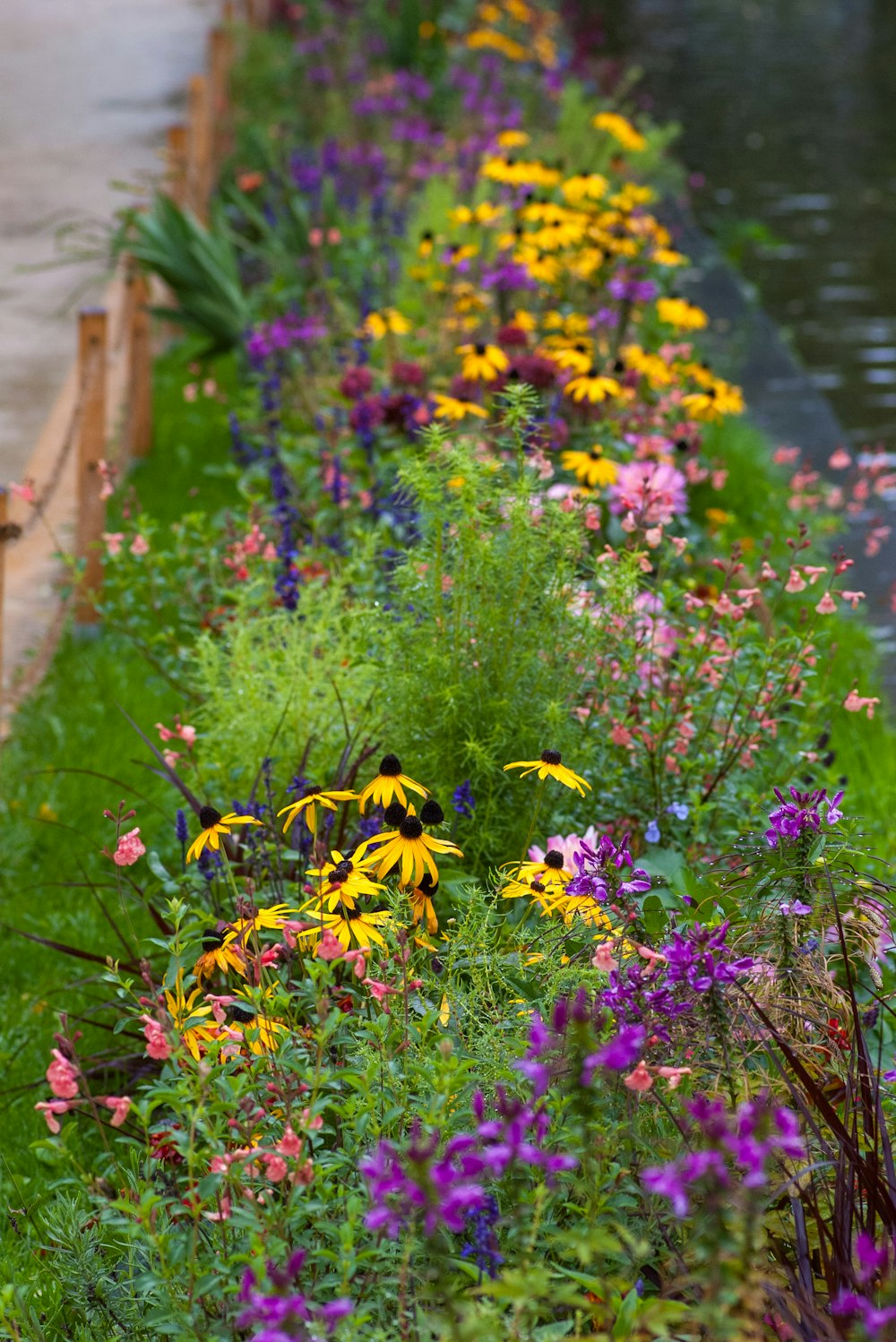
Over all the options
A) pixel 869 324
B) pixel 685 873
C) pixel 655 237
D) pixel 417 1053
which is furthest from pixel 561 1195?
pixel 869 324

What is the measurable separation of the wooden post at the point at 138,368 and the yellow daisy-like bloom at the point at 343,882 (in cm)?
388

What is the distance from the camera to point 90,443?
486 cm

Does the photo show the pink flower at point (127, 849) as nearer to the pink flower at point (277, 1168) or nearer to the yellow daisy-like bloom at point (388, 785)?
the yellow daisy-like bloom at point (388, 785)

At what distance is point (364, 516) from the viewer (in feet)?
15.3

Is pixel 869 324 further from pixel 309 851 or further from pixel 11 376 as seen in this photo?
pixel 309 851

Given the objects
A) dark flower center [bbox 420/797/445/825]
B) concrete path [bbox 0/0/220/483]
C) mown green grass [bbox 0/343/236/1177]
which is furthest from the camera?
concrete path [bbox 0/0/220/483]

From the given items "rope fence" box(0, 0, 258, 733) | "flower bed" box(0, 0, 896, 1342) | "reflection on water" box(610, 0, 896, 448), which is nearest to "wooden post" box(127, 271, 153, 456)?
"rope fence" box(0, 0, 258, 733)

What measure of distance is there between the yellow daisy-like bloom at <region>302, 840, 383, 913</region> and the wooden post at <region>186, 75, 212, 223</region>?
601 cm

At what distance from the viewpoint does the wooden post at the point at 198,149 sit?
782 cm

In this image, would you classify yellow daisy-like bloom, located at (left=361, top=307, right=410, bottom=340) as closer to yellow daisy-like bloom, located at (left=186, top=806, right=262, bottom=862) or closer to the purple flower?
yellow daisy-like bloom, located at (left=186, top=806, right=262, bottom=862)

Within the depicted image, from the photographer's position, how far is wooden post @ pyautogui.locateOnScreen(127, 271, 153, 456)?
5867 millimetres

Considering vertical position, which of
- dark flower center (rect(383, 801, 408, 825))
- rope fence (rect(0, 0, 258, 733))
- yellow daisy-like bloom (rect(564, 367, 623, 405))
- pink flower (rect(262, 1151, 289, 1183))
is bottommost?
rope fence (rect(0, 0, 258, 733))

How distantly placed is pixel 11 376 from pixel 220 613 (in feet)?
12.1

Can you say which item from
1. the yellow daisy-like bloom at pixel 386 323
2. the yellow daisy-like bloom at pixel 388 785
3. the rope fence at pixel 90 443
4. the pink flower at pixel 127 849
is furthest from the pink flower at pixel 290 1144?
the yellow daisy-like bloom at pixel 386 323
